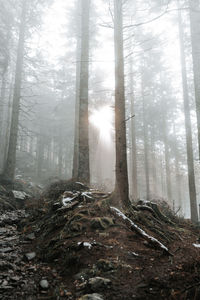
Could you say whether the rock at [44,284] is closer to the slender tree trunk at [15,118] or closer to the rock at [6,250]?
A: the rock at [6,250]

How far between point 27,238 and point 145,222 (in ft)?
10.4

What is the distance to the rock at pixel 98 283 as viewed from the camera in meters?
2.51

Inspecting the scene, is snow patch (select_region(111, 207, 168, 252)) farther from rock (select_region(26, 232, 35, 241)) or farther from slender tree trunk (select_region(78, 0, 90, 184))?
slender tree trunk (select_region(78, 0, 90, 184))

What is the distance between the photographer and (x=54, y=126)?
80.6ft

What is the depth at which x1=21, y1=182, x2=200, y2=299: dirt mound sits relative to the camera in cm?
250

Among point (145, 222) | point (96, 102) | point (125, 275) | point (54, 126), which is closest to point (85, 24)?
point (96, 102)

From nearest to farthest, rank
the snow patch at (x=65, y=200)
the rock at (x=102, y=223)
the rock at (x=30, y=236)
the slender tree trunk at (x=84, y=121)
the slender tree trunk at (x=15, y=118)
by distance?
the rock at (x=102, y=223) → the rock at (x=30, y=236) → the snow patch at (x=65, y=200) → the slender tree trunk at (x=84, y=121) → the slender tree trunk at (x=15, y=118)

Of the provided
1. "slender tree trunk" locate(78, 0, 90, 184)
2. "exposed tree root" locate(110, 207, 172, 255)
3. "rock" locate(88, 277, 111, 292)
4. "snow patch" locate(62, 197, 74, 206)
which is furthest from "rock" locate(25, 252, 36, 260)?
"slender tree trunk" locate(78, 0, 90, 184)

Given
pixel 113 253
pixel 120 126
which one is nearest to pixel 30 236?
pixel 113 253

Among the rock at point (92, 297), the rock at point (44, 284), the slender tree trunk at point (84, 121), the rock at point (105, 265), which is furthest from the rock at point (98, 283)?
the slender tree trunk at point (84, 121)

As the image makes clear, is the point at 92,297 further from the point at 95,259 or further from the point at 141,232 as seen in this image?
the point at 141,232

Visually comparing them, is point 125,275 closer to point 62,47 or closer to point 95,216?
point 95,216

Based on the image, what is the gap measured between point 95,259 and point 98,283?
0.57m

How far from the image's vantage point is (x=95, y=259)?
3.14 metres
